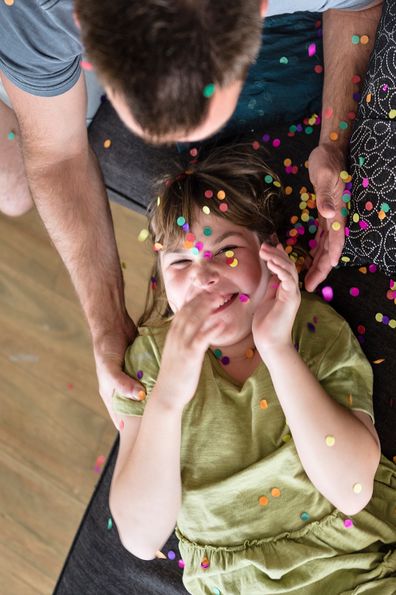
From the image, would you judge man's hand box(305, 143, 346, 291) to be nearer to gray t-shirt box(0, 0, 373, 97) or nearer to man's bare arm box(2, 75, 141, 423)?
gray t-shirt box(0, 0, 373, 97)

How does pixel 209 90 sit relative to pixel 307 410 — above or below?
above

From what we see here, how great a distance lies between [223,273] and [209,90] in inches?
16.9

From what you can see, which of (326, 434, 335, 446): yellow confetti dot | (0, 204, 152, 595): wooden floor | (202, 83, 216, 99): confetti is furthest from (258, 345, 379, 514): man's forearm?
(0, 204, 152, 595): wooden floor

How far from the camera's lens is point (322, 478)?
4.30 ft

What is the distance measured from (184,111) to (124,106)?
0.09 metres

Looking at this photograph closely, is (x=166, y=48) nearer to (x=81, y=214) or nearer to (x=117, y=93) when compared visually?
(x=117, y=93)

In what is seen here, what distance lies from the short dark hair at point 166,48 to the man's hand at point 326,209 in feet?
1.65

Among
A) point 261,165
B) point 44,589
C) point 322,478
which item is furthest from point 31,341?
point 322,478

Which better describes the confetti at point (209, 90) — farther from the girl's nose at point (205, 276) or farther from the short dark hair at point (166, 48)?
the girl's nose at point (205, 276)

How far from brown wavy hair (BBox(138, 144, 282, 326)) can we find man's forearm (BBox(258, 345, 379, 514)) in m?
0.30

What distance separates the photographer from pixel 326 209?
4.69ft

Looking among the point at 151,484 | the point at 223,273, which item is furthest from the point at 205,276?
the point at 151,484

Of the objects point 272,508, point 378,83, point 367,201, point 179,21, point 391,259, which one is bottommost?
point 272,508

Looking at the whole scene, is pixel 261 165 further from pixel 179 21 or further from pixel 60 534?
pixel 60 534
